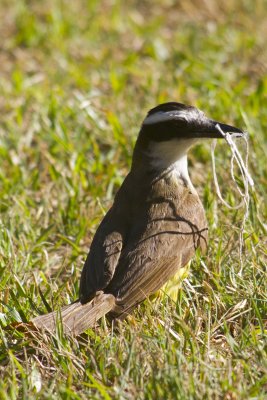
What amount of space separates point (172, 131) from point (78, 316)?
1.37m

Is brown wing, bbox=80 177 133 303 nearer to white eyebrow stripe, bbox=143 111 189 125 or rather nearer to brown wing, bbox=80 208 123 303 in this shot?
brown wing, bbox=80 208 123 303

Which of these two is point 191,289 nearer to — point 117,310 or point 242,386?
point 117,310

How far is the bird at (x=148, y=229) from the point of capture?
203 inches

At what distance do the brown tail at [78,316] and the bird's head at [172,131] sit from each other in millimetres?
1152

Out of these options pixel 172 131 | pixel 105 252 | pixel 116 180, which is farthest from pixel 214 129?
pixel 116 180

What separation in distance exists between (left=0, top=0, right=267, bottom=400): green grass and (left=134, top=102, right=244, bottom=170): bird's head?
0.67m

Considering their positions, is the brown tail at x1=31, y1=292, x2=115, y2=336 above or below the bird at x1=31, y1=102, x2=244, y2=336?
below

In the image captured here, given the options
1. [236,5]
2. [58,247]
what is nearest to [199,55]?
[236,5]

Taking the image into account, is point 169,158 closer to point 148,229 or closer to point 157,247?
point 148,229

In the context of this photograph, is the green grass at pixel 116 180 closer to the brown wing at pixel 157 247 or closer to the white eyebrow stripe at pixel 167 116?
the brown wing at pixel 157 247

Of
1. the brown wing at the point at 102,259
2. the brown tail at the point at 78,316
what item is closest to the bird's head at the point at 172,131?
the brown wing at the point at 102,259

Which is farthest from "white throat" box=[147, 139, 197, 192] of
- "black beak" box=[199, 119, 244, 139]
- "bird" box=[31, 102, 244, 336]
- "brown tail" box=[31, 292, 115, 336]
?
"brown tail" box=[31, 292, 115, 336]

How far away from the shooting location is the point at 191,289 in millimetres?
5590

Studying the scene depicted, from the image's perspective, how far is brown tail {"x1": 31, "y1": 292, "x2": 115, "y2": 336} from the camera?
4.94 m
